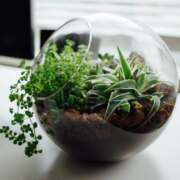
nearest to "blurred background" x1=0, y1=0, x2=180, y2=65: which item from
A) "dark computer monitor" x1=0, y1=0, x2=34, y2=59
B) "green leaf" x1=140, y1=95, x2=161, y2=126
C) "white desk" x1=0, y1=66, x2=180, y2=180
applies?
"dark computer monitor" x1=0, y1=0, x2=34, y2=59

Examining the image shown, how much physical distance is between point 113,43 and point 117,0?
1.95ft

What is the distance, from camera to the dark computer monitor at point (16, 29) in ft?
4.01

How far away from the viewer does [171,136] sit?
2.47 feet

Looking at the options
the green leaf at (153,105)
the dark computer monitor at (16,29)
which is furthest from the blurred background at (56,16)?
the green leaf at (153,105)

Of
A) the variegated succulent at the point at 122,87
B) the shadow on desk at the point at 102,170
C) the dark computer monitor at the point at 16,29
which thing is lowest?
the shadow on desk at the point at 102,170

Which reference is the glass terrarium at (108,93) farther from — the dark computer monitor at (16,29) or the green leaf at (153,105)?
the dark computer monitor at (16,29)

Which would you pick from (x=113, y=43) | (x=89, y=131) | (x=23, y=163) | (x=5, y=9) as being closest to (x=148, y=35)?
(x=113, y=43)

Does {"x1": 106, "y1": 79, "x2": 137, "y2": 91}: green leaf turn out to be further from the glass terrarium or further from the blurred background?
the blurred background

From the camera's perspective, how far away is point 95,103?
540mm

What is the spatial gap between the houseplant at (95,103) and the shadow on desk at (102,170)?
3 cm

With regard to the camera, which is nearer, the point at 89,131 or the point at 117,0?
the point at 89,131

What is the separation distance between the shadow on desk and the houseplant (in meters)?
0.03

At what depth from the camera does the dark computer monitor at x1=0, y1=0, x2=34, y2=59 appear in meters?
1.22

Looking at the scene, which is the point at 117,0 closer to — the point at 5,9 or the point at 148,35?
the point at 5,9
